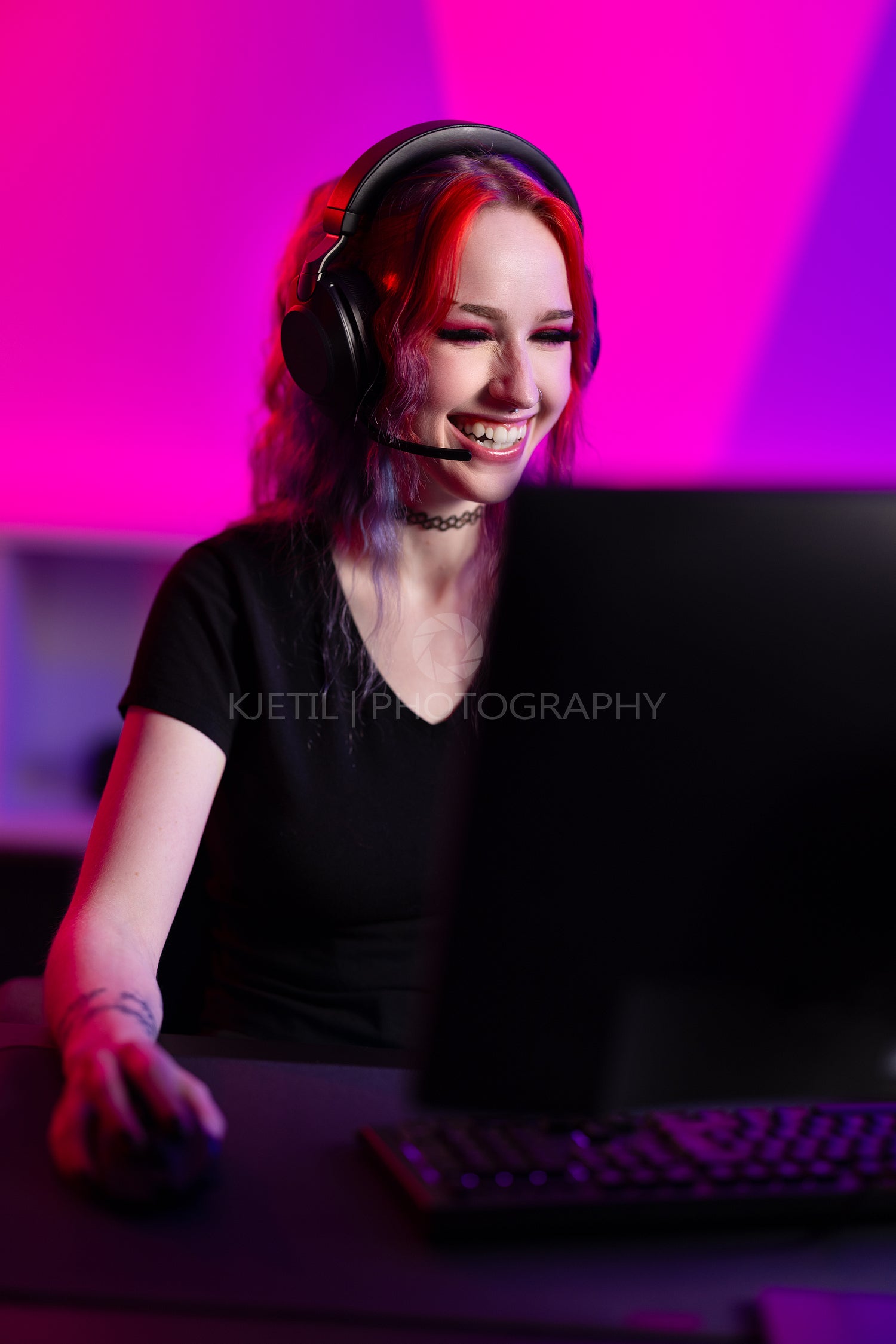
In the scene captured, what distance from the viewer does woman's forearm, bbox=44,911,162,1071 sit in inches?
27.5

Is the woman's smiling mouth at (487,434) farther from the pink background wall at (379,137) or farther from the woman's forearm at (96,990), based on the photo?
the pink background wall at (379,137)

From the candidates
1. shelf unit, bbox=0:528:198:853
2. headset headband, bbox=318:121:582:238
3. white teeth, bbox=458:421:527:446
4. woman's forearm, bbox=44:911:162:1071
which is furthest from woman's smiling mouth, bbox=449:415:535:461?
shelf unit, bbox=0:528:198:853

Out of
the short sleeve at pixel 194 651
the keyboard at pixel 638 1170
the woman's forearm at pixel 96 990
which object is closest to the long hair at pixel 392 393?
the short sleeve at pixel 194 651

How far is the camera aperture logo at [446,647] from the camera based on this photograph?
130 cm

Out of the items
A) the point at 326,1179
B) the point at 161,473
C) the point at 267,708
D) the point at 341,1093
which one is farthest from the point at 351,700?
the point at 161,473

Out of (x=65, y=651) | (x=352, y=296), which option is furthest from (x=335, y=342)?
(x=65, y=651)

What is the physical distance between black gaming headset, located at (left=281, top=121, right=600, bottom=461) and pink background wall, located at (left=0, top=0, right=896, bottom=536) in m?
1.40

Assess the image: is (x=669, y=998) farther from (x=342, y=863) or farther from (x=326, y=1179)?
(x=342, y=863)

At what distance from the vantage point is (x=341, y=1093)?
0.71 meters

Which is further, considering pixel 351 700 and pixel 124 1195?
pixel 351 700

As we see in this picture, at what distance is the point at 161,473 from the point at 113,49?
884mm

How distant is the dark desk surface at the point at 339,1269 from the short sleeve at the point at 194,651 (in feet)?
1.72

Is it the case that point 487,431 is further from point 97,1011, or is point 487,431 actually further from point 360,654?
point 97,1011

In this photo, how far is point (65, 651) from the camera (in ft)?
7.91
